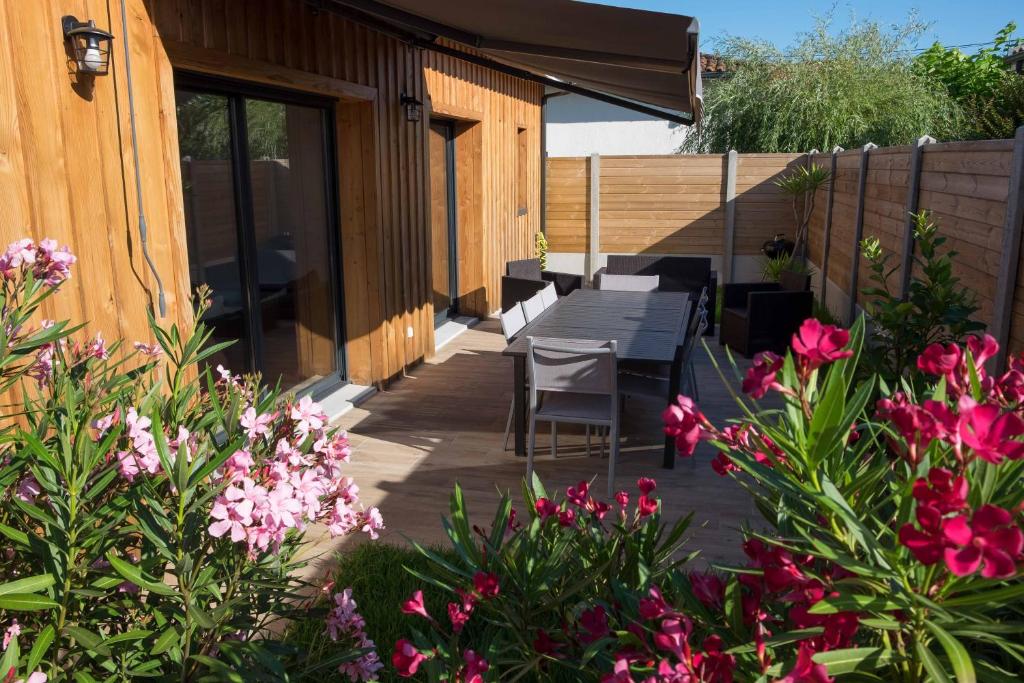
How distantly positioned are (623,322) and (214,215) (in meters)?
2.82

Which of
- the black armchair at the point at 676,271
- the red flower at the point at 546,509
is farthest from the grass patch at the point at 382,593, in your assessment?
the black armchair at the point at 676,271

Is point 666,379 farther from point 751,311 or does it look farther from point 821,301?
point 821,301

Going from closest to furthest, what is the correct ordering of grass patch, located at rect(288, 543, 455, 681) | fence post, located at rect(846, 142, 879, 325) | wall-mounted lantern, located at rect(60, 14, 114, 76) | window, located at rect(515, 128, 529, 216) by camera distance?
grass patch, located at rect(288, 543, 455, 681)
wall-mounted lantern, located at rect(60, 14, 114, 76)
fence post, located at rect(846, 142, 879, 325)
window, located at rect(515, 128, 529, 216)

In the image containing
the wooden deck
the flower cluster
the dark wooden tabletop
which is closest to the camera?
the flower cluster

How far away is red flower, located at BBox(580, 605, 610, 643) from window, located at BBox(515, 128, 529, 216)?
9592 mm

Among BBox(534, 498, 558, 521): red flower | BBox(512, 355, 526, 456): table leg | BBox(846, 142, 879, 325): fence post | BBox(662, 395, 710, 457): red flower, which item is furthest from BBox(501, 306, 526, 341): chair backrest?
BBox(662, 395, 710, 457): red flower

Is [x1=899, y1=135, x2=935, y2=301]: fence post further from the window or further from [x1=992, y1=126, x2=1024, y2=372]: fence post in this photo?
the window

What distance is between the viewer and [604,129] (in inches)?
745

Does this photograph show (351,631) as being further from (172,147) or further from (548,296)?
(548,296)

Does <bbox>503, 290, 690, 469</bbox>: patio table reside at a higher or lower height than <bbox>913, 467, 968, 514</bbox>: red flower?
lower

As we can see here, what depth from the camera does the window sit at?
1103cm

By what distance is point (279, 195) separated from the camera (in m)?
5.51

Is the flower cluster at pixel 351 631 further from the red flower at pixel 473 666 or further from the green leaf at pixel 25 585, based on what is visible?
the green leaf at pixel 25 585

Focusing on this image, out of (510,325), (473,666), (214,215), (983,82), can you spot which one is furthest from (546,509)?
(983,82)
